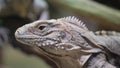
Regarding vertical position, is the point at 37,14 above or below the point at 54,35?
above

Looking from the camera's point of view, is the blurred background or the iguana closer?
the iguana

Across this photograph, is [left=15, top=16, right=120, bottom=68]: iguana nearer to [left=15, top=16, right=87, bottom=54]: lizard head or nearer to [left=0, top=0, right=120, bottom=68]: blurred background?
[left=15, top=16, right=87, bottom=54]: lizard head

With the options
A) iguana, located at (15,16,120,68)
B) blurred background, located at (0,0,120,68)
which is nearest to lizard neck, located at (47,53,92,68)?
iguana, located at (15,16,120,68)

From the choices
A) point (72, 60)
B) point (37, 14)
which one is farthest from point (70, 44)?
point (37, 14)

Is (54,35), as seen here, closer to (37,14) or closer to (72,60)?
(72,60)

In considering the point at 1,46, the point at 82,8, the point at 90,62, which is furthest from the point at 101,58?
the point at 1,46

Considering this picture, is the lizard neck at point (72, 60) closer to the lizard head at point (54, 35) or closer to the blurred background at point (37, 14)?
the lizard head at point (54, 35)

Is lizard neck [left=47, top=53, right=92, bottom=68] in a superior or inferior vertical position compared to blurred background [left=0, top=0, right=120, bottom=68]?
inferior

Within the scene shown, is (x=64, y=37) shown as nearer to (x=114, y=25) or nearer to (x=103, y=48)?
(x=103, y=48)
